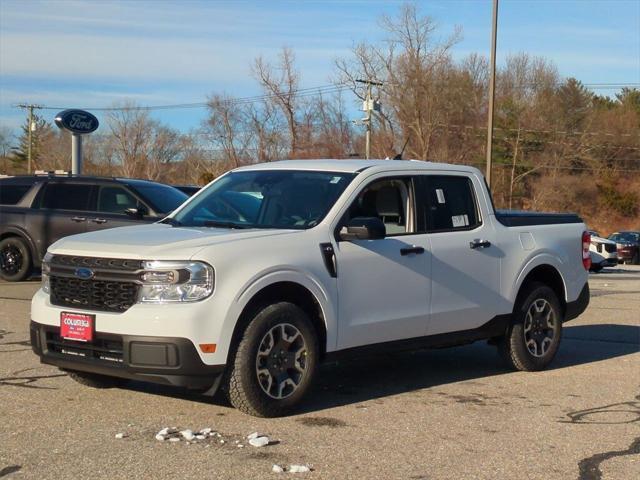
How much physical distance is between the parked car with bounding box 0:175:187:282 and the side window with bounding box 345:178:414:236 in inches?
284

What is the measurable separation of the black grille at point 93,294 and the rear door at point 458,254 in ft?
8.51

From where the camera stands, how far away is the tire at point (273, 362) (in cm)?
622

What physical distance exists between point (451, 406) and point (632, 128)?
69.1m

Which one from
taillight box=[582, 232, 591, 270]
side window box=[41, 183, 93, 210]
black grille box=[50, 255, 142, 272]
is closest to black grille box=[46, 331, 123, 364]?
black grille box=[50, 255, 142, 272]

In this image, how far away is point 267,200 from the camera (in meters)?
7.38

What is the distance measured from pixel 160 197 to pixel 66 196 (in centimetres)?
162

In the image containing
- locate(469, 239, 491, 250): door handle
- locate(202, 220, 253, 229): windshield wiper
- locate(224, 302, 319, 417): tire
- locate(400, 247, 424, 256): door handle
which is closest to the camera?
locate(224, 302, 319, 417): tire

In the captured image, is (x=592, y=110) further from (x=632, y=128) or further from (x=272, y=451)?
(x=272, y=451)

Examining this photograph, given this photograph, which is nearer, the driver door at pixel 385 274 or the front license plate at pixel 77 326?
the front license plate at pixel 77 326

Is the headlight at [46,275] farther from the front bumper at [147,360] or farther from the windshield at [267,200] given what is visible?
the windshield at [267,200]

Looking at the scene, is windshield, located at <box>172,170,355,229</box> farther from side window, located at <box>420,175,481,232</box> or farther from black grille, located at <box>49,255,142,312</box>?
black grille, located at <box>49,255,142,312</box>

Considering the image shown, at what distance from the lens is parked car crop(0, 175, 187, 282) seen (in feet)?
47.5

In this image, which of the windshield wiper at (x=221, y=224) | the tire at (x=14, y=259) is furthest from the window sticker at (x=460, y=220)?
the tire at (x=14, y=259)

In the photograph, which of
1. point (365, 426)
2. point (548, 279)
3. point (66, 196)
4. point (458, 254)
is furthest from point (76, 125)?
point (365, 426)
